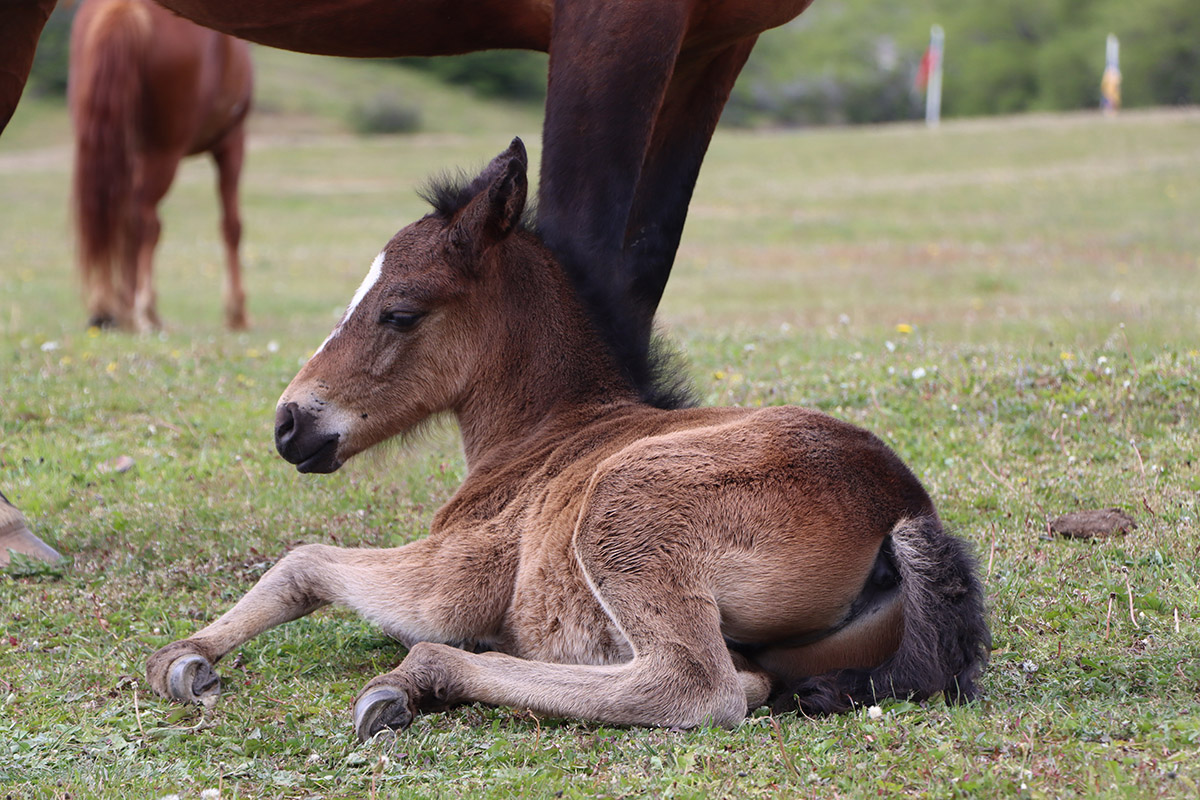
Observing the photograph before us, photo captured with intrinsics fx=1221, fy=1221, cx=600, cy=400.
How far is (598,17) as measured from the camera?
4125mm

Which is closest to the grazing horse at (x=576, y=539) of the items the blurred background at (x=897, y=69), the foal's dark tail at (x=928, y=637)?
the foal's dark tail at (x=928, y=637)

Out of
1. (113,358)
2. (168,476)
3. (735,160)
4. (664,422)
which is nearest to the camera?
(664,422)

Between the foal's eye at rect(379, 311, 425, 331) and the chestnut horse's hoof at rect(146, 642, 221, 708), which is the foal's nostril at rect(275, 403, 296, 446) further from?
the chestnut horse's hoof at rect(146, 642, 221, 708)

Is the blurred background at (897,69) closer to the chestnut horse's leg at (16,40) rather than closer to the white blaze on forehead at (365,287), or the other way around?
the chestnut horse's leg at (16,40)

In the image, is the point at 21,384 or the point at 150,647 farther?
the point at 21,384

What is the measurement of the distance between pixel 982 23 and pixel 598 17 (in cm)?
8449

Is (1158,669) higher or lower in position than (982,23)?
lower

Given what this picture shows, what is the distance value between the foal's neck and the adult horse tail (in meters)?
8.10

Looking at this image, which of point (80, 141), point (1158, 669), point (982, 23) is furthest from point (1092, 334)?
point (982, 23)

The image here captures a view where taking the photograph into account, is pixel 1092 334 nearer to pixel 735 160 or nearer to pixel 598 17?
pixel 598 17

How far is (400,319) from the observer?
3879mm

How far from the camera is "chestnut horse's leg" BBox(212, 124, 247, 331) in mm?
12461

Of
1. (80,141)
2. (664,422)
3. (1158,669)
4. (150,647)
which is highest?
(80,141)

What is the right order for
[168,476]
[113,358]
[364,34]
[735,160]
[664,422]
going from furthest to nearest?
[735,160] → [113,358] → [168,476] → [364,34] → [664,422]
